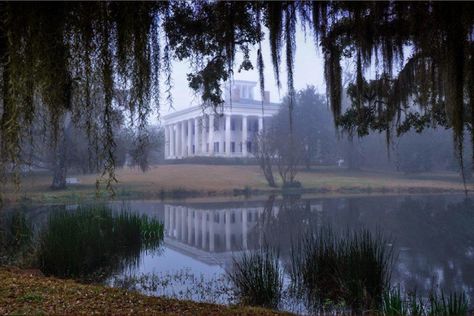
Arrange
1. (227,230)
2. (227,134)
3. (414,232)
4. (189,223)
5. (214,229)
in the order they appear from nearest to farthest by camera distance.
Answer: (414,232)
(227,230)
(214,229)
(189,223)
(227,134)

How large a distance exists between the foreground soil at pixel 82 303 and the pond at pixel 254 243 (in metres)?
2.02

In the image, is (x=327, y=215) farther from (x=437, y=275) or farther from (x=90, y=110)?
(x=90, y=110)

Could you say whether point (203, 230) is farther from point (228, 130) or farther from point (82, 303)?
point (228, 130)

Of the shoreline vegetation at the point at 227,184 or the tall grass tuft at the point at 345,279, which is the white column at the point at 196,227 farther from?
the shoreline vegetation at the point at 227,184

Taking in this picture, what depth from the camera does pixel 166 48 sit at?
4.41 m

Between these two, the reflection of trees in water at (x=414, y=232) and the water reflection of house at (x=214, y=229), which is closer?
the reflection of trees in water at (x=414, y=232)

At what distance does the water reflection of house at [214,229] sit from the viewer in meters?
12.2

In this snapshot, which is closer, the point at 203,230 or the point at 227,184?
the point at 203,230

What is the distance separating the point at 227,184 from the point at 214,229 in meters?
19.4

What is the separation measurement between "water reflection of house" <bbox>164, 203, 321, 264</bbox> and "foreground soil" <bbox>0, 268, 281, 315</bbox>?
5.99m

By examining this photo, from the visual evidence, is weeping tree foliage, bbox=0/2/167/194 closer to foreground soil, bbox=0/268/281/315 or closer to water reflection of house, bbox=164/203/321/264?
foreground soil, bbox=0/268/281/315

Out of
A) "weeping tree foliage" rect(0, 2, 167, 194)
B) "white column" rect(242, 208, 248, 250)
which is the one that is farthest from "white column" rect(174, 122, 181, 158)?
"weeping tree foliage" rect(0, 2, 167, 194)

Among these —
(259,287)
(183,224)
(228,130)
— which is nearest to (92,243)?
(259,287)

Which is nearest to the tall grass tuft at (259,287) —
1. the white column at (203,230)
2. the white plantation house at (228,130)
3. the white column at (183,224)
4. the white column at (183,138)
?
the white column at (203,230)
